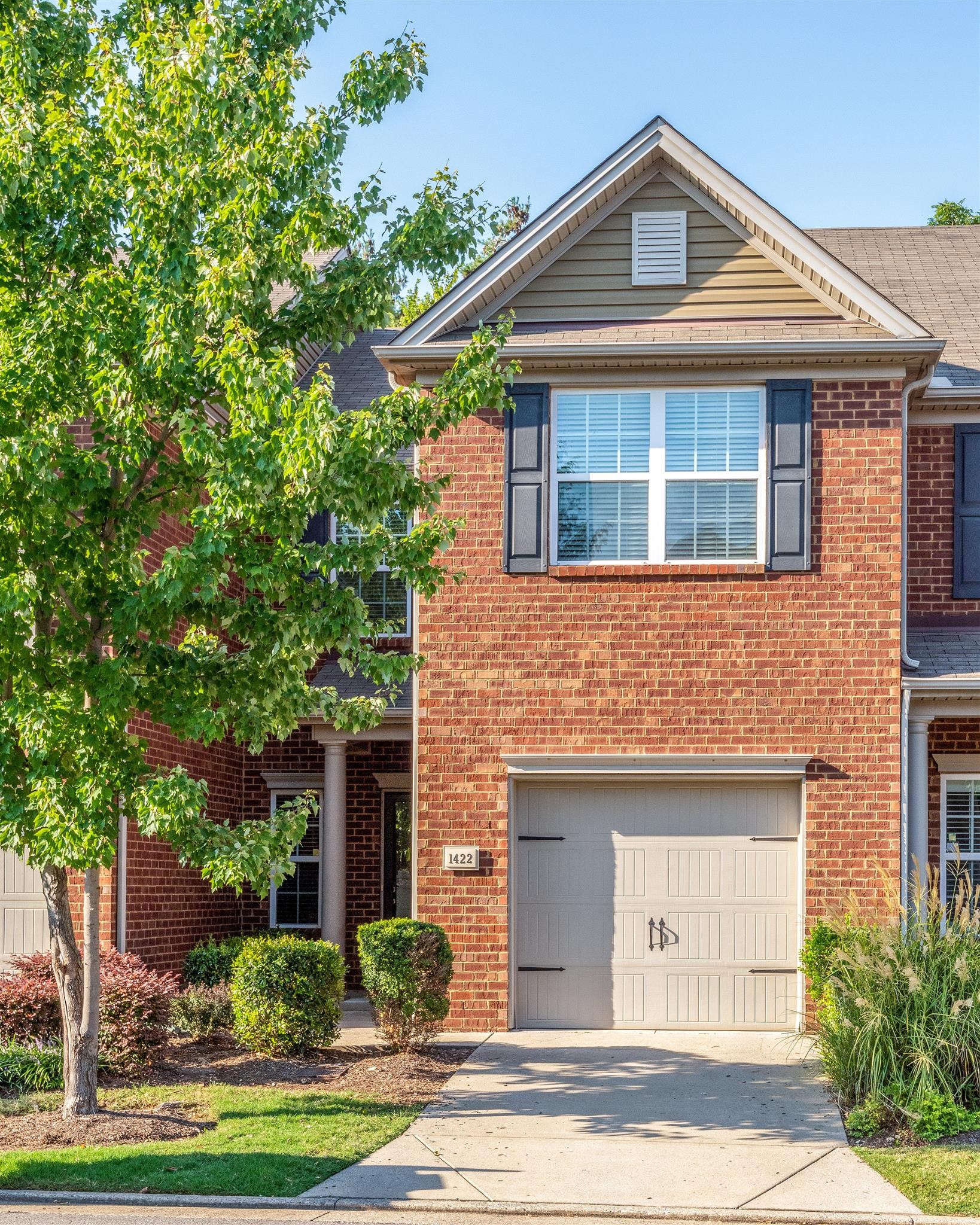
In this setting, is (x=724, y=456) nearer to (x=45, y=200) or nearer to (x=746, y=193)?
(x=746, y=193)

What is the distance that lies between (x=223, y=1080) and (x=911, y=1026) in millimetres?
5330

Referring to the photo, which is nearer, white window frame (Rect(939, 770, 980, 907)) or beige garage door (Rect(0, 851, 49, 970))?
beige garage door (Rect(0, 851, 49, 970))

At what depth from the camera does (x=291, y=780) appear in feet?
57.1

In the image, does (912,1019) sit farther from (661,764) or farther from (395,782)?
(395,782)

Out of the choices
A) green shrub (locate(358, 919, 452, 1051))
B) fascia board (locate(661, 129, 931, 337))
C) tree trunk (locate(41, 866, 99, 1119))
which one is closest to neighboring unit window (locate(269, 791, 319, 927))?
green shrub (locate(358, 919, 452, 1051))

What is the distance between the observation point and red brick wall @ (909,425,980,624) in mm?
15188

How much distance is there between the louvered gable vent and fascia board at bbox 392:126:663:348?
1.81 ft

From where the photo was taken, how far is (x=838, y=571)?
13703 mm

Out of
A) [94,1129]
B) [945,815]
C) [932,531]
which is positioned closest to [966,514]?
[932,531]

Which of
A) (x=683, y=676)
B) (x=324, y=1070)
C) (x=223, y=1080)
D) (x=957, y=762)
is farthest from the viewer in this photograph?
(x=957, y=762)

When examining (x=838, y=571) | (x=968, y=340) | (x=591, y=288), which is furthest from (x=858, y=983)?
(x=968, y=340)

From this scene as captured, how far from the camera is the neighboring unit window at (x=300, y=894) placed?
17531 mm

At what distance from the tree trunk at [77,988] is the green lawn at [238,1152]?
60 cm

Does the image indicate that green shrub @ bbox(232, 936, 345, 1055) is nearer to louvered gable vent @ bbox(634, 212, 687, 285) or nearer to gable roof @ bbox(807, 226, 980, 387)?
louvered gable vent @ bbox(634, 212, 687, 285)
